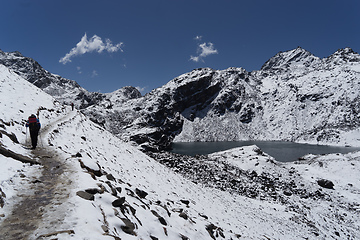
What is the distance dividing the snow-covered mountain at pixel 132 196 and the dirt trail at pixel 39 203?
0.09 feet

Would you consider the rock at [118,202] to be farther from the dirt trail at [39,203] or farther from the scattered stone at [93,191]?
the dirt trail at [39,203]

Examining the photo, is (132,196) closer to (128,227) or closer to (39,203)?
(128,227)

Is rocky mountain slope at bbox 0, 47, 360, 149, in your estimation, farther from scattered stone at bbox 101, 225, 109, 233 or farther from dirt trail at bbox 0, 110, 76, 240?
scattered stone at bbox 101, 225, 109, 233

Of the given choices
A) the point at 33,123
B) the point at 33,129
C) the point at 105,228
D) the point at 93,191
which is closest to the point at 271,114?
the point at 33,123

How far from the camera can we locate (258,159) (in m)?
45.8

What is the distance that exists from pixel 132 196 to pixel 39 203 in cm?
420

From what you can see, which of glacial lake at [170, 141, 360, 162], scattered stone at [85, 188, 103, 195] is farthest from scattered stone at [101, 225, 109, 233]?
glacial lake at [170, 141, 360, 162]

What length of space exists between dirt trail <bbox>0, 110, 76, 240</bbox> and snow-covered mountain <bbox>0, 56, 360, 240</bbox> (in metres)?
0.03

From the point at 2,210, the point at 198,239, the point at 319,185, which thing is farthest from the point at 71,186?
the point at 319,185

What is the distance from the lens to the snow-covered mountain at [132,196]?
19.0 ft

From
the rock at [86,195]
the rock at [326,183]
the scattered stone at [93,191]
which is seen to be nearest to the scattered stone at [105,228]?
the rock at [86,195]

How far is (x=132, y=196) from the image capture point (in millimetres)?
9625

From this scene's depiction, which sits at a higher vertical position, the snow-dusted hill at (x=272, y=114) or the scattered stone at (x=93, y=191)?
the snow-dusted hill at (x=272, y=114)

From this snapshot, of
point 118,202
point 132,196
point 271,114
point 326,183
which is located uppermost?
point 271,114
